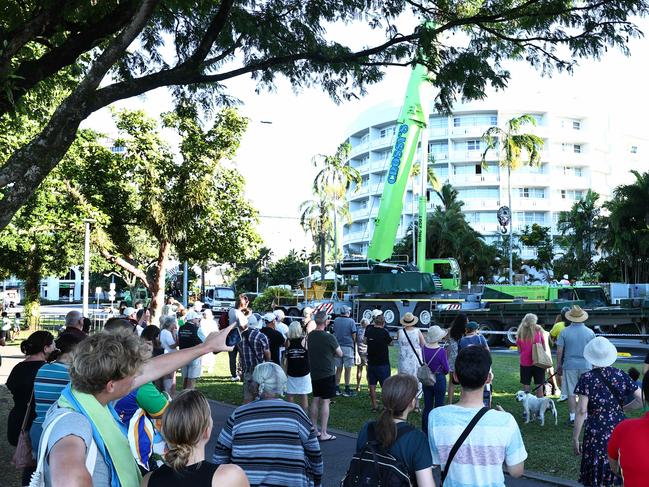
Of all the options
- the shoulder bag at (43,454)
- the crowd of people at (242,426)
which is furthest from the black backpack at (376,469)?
the shoulder bag at (43,454)

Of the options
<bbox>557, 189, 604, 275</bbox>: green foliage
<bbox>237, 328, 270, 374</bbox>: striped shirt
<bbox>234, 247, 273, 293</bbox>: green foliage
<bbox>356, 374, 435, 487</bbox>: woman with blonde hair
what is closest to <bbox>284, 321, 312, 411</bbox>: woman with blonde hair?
<bbox>237, 328, 270, 374</bbox>: striped shirt

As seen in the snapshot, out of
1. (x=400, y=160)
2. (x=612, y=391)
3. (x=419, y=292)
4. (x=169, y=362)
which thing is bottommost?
(x=612, y=391)

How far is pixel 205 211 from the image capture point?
2173 centimetres

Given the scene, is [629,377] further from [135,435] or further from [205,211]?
[205,211]

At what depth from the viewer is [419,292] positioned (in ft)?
84.5

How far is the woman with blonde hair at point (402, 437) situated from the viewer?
11.3 ft

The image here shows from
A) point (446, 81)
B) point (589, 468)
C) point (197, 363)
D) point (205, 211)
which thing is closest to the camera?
point (589, 468)

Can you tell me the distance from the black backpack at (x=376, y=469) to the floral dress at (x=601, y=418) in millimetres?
2800

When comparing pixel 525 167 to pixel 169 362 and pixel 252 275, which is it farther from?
pixel 169 362

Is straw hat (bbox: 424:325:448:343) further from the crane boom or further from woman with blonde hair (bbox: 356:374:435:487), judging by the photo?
the crane boom

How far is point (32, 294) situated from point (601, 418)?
2902cm

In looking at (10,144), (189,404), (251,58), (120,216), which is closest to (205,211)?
(120,216)

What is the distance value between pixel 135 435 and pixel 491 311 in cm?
2100

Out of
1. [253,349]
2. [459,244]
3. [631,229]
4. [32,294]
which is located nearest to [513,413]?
[253,349]
